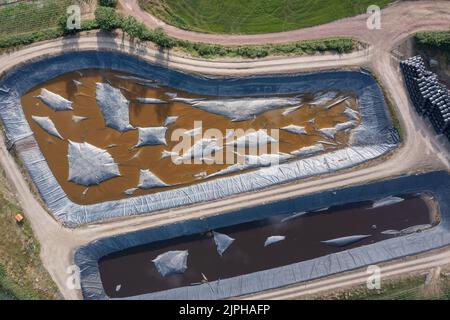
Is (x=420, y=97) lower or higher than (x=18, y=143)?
higher

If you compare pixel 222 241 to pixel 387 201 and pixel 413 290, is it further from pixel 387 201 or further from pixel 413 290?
pixel 413 290

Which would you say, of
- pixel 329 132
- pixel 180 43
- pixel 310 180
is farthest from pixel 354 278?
pixel 180 43

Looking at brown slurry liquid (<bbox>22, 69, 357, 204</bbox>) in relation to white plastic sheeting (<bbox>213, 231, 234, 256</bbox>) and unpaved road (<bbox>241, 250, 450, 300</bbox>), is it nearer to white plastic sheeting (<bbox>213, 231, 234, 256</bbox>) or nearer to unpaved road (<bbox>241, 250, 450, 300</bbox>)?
white plastic sheeting (<bbox>213, 231, 234, 256</bbox>)

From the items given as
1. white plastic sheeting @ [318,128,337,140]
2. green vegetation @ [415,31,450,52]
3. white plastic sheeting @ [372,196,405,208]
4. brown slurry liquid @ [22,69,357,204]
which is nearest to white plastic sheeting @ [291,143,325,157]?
brown slurry liquid @ [22,69,357,204]

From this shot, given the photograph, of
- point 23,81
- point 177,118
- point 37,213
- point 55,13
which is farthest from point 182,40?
point 37,213

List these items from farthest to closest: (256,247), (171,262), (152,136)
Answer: (152,136) < (256,247) < (171,262)

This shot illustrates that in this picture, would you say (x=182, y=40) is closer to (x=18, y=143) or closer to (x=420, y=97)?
(x=18, y=143)
